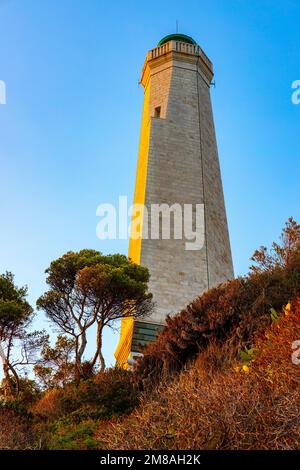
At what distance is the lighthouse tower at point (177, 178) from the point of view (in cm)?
1852

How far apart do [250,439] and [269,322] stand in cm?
402

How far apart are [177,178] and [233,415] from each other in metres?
16.4

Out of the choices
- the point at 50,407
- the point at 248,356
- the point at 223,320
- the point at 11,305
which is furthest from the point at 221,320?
the point at 11,305

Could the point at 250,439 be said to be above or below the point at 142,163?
below

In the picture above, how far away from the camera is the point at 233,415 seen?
533 cm

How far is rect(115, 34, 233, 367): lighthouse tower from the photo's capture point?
729 inches

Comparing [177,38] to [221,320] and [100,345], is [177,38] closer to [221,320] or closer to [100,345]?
[100,345]

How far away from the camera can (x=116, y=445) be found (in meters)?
6.05

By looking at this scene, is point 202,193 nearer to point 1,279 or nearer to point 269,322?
point 1,279

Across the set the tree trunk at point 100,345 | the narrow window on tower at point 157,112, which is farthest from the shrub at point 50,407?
the narrow window on tower at point 157,112

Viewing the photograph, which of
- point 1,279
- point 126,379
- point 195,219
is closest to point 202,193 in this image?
point 195,219

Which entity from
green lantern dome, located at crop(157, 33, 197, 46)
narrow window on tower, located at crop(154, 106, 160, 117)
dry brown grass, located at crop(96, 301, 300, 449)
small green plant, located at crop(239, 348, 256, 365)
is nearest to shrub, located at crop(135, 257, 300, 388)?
small green plant, located at crop(239, 348, 256, 365)
